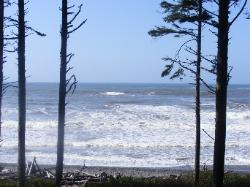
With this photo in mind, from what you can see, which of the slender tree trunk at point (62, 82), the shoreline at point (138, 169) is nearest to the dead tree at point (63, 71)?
the slender tree trunk at point (62, 82)

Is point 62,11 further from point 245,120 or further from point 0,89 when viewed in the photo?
point 245,120

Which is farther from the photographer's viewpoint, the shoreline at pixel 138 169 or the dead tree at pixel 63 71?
the shoreline at pixel 138 169

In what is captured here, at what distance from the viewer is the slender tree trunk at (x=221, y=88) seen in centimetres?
1052

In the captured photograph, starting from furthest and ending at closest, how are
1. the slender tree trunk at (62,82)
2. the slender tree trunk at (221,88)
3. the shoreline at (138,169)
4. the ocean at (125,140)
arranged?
the ocean at (125,140) < the shoreline at (138,169) < the slender tree trunk at (62,82) < the slender tree trunk at (221,88)

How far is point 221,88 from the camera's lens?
34.9ft

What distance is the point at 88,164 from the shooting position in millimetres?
27016

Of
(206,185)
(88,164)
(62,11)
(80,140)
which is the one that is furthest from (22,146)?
(80,140)

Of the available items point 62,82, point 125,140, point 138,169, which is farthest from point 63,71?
point 125,140

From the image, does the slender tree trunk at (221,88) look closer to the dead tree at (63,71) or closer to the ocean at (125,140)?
the dead tree at (63,71)

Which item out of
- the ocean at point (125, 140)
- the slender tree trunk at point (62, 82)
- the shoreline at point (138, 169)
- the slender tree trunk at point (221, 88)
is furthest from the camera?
the ocean at point (125, 140)

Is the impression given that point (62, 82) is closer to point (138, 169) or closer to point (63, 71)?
point (63, 71)

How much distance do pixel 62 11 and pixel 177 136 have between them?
26.2 metres

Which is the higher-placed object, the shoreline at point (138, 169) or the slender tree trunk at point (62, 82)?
the slender tree trunk at point (62, 82)

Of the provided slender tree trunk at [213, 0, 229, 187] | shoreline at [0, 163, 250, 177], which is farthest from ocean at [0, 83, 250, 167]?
slender tree trunk at [213, 0, 229, 187]
